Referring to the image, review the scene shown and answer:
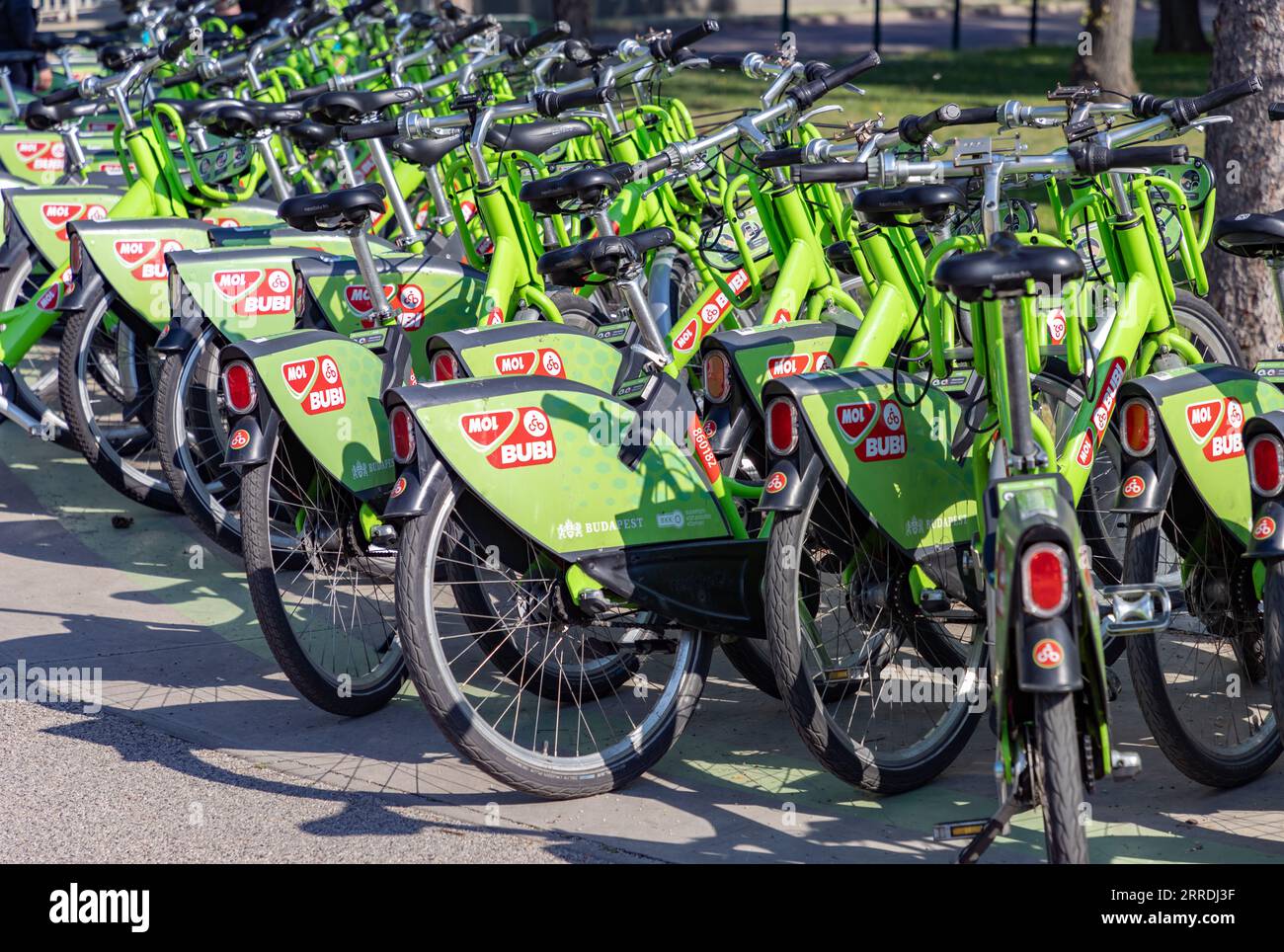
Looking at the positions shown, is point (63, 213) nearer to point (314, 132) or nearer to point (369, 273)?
point (314, 132)

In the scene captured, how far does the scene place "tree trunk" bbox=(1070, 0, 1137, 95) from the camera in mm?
14078

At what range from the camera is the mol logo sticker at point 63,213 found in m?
7.20

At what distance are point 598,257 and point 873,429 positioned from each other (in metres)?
0.88

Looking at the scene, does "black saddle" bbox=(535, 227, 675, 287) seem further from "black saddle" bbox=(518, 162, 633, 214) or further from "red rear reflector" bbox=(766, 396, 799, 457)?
"red rear reflector" bbox=(766, 396, 799, 457)

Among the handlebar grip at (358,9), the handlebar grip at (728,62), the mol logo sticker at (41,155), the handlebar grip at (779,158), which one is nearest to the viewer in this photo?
the handlebar grip at (779,158)

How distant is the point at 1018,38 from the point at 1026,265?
2088cm

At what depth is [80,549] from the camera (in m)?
6.53

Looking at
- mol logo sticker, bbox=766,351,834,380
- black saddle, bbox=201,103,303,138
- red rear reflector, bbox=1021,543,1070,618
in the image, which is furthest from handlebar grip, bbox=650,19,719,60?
red rear reflector, bbox=1021,543,1070,618

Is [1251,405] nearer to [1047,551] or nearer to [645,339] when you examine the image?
[1047,551]

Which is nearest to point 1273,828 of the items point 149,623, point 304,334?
point 304,334

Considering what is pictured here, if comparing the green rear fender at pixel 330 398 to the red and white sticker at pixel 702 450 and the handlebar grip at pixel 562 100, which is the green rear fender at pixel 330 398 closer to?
the red and white sticker at pixel 702 450

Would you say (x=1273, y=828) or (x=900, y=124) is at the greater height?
(x=900, y=124)

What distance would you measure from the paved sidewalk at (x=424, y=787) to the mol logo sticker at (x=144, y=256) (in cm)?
150

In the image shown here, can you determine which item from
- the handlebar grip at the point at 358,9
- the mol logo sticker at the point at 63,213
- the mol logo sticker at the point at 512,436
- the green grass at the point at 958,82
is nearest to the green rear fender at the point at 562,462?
the mol logo sticker at the point at 512,436
